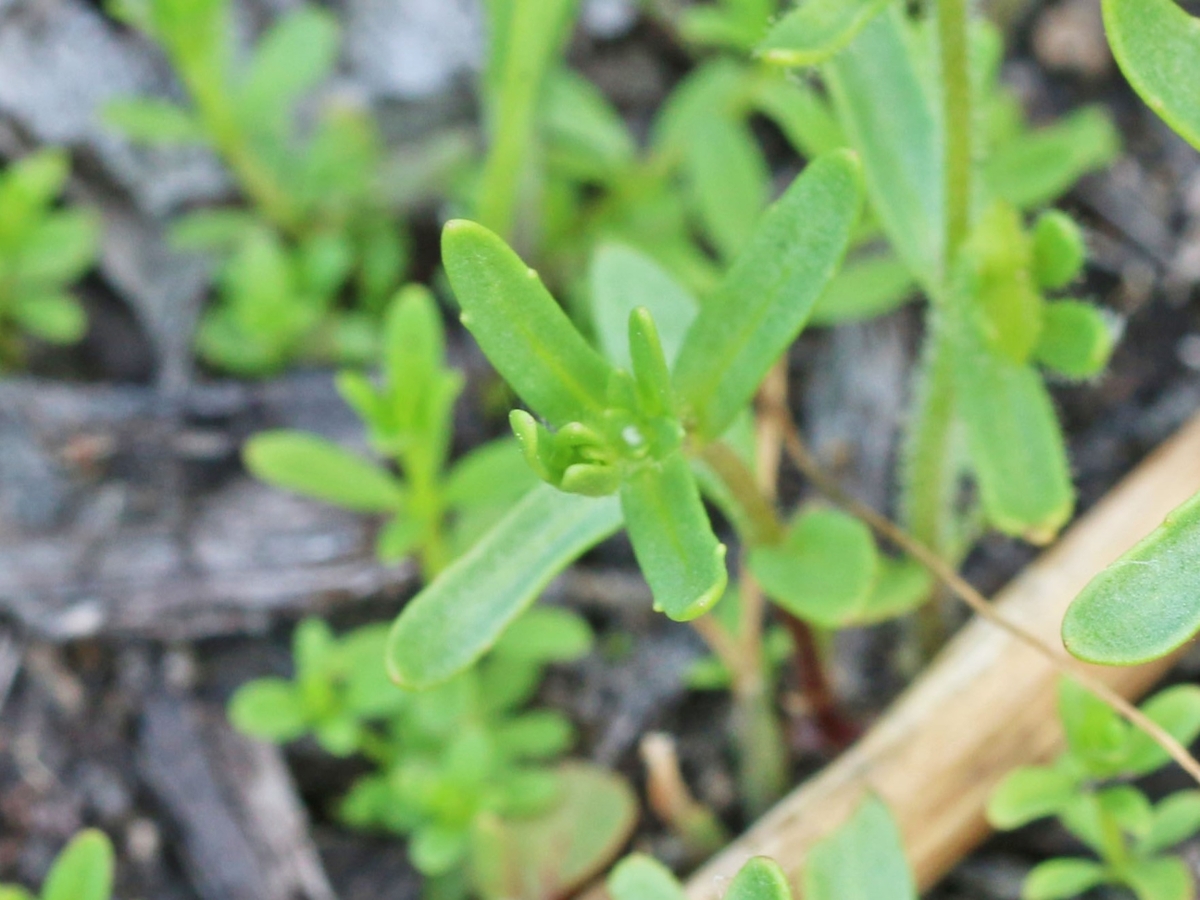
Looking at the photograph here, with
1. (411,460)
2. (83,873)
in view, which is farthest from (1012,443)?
(83,873)

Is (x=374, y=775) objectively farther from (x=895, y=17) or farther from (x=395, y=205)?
(x=895, y=17)

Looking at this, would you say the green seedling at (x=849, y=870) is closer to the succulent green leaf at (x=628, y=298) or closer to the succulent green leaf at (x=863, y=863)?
the succulent green leaf at (x=863, y=863)

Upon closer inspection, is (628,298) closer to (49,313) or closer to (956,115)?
(956,115)

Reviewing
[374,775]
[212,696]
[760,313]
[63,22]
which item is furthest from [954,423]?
[63,22]

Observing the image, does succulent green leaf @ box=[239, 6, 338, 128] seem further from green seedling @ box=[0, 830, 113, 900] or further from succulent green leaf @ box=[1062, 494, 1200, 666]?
succulent green leaf @ box=[1062, 494, 1200, 666]

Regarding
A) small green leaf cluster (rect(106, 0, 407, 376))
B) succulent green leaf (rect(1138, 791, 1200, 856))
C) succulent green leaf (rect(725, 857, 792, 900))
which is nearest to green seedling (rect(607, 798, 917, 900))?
succulent green leaf (rect(725, 857, 792, 900))
